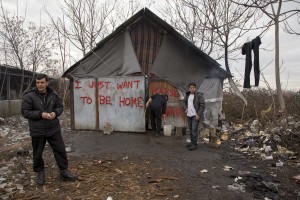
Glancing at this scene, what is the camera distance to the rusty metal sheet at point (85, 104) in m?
10.8

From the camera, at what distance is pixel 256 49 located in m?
9.45

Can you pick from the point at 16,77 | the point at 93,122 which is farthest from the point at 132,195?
the point at 16,77

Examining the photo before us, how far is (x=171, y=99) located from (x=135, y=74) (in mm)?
1592

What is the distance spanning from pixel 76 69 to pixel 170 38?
12.2 ft

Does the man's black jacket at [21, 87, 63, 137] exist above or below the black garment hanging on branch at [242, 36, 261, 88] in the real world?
below

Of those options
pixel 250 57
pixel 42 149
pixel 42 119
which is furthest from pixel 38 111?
pixel 250 57

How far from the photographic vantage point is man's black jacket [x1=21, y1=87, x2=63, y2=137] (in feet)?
16.4

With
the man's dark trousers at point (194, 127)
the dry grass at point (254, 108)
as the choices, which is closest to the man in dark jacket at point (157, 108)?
the man's dark trousers at point (194, 127)

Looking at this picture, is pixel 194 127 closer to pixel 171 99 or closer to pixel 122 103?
pixel 171 99

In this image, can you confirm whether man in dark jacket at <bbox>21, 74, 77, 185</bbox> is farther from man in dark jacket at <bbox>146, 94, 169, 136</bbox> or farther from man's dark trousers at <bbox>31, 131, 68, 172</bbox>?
man in dark jacket at <bbox>146, 94, 169, 136</bbox>

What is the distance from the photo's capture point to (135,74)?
10398 millimetres

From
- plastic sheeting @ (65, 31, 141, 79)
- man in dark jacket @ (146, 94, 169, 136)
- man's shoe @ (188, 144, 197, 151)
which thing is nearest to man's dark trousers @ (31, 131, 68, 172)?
man's shoe @ (188, 144, 197, 151)

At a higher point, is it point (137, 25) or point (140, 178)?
point (137, 25)

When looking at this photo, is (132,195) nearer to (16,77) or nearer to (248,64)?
(248,64)
